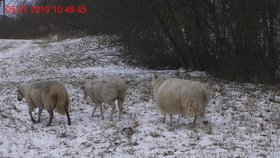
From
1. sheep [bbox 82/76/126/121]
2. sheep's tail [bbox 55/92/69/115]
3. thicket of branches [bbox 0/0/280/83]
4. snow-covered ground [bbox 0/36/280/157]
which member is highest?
thicket of branches [bbox 0/0/280/83]

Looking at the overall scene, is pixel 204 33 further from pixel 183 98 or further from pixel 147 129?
pixel 147 129

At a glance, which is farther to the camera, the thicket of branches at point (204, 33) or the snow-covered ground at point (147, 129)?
the thicket of branches at point (204, 33)

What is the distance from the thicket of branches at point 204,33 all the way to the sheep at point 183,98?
22.2 feet

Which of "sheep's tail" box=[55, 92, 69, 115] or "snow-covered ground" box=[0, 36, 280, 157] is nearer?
"snow-covered ground" box=[0, 36, 280, 157]

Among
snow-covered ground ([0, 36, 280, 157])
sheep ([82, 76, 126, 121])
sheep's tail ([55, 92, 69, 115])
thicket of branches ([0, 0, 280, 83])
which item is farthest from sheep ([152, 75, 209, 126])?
thicket of branches ([0, 0, 280, 83])

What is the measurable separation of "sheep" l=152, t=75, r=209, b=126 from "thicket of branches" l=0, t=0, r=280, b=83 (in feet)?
22.2

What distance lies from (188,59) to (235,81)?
4582 mm

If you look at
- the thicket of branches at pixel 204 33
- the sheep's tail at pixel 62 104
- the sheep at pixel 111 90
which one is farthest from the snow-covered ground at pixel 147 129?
the thicket of branches at pixel 204 33

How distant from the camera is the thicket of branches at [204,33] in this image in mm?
16266

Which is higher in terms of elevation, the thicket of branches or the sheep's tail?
the thicket of branches

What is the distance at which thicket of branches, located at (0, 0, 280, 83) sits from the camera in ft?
53.4

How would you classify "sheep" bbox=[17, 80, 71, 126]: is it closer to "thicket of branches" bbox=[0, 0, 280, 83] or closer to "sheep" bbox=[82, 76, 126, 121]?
"sheep" bbox=[82, 76, 126, 121]

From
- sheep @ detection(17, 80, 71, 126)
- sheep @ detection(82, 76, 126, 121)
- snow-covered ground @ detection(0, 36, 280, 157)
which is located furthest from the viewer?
sheep @ detection(82, 76, 126, 121)

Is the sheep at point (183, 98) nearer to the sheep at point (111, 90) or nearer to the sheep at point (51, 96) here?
the sheep at point (111, 90)
